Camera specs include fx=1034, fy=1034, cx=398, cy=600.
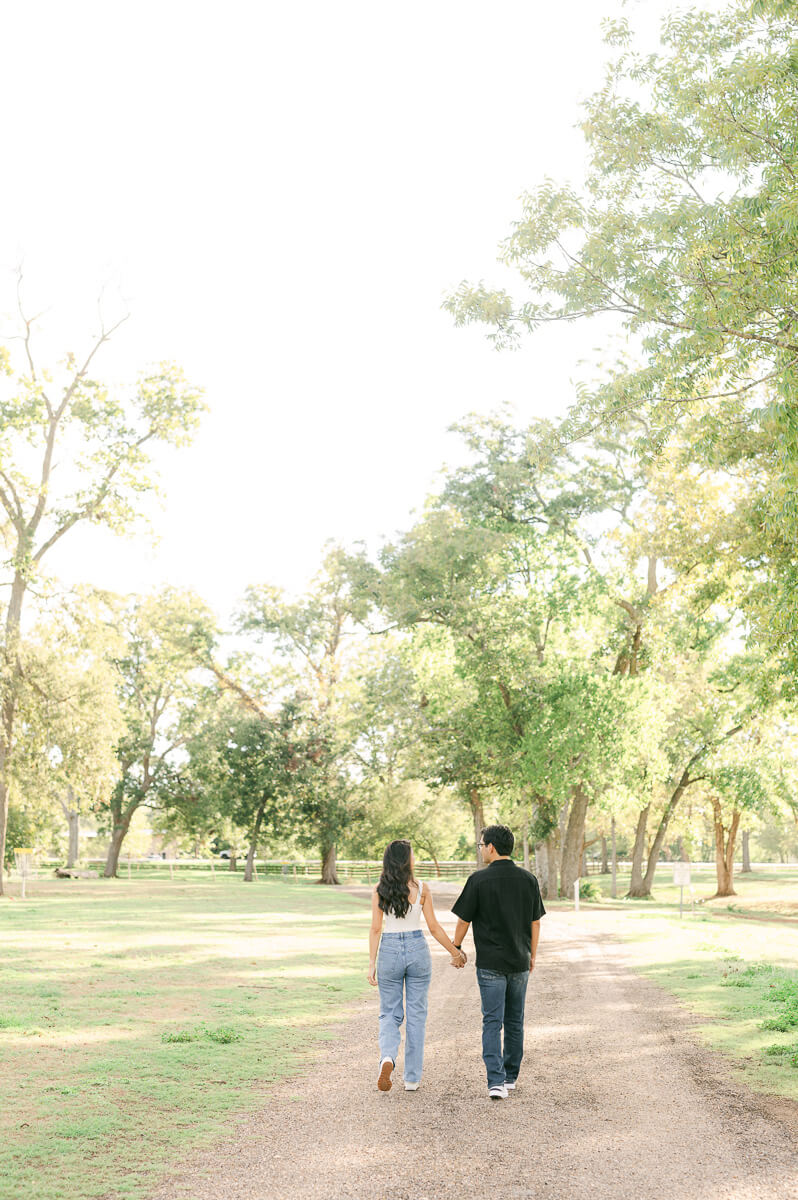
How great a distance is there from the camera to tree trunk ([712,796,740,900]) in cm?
4306

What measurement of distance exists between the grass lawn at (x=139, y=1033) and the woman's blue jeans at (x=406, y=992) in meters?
1.06

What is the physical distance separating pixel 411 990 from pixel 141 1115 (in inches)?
73.3

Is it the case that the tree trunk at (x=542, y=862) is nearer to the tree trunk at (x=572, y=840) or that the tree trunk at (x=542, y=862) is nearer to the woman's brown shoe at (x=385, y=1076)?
the tree trunk at (x=572, y=840)

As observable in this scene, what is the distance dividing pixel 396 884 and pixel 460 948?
60 centimetres

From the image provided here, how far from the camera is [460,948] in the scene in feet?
22.7

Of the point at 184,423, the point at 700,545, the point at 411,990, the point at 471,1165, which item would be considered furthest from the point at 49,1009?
the point at 184,423

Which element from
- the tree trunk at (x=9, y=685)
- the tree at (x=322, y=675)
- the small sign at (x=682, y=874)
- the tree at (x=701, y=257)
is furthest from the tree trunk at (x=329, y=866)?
the tree at (x=701, y=257)

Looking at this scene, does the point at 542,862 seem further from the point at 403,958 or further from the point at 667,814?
the point at 403,958

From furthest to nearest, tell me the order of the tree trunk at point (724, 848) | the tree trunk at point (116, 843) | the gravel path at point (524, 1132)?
the tree trunk at point (116, 843) < the tree trunk at point (724, 848) < the gravel path at point (524, 1132)

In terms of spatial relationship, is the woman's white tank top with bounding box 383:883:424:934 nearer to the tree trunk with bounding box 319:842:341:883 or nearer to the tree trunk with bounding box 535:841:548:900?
the tree trunk with bounding box 535:841:548:900

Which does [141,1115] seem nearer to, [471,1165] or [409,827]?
[471,1165]

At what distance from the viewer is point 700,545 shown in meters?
16.8

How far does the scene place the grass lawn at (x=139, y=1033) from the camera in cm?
575

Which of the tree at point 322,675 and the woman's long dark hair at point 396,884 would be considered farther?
the tree at point 322,675
